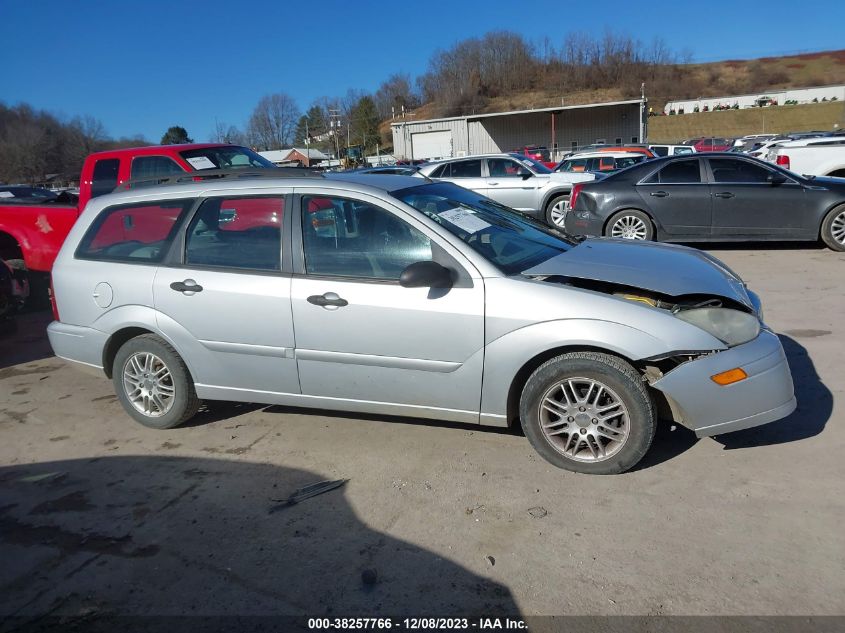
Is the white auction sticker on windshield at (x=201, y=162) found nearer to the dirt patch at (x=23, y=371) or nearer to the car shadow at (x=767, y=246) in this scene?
the dirt patch at (x=23, y=371)

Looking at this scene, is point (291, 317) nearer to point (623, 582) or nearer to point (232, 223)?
point (232, 223)

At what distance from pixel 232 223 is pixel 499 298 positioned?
6.42ft

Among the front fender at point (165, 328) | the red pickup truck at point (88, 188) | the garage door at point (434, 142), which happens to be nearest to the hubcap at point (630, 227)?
the red pickup truck at point (88, 188)

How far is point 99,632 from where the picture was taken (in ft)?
8.64

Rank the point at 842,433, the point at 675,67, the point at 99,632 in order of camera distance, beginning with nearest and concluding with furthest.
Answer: the point at 99,632, the point at 842,433, the point at 675,67

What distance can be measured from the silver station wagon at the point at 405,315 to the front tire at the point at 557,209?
348 inches

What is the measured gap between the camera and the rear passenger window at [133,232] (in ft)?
A: 15.0

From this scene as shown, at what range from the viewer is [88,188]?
8.72 meters

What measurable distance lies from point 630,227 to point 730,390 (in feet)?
22.8

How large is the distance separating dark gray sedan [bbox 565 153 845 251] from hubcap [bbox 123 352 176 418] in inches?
280

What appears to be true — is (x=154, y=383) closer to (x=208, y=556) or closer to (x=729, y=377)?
(x=208, y=556)

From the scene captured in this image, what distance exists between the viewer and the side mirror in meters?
3.64

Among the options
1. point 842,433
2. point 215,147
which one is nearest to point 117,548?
point 842,433

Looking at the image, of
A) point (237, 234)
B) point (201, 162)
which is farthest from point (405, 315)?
point (201, 162)
